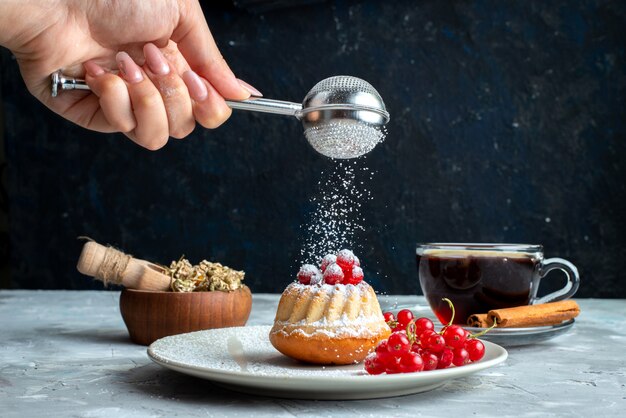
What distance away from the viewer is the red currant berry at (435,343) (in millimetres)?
849

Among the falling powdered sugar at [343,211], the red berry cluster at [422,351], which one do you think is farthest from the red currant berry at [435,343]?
the falling powdered sugar at [343,211]

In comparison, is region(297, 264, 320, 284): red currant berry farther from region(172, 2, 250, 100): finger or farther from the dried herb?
region(172, 2, 250, 100): finger

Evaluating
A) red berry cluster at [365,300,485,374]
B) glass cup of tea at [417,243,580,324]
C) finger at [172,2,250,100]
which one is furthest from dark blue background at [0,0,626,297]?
red berry cluster at [365,300,485,374]

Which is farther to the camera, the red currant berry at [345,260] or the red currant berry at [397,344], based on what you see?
the red currant berry at [345,260]

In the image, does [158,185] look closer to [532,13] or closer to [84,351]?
[532,13]

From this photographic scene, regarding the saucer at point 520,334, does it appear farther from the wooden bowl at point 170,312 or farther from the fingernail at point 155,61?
the fingernail at point 155,61

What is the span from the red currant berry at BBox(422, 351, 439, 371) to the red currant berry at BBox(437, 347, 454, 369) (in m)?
0.01

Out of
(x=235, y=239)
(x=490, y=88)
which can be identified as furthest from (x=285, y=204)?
(x=490, y=88)

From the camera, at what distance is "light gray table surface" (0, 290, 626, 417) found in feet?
2.44

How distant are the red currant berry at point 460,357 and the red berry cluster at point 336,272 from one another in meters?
0.24

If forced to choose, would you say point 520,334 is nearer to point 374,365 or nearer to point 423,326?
point 423,326

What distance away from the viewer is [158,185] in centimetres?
276

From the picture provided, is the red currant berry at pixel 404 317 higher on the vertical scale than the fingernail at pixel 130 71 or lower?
lower

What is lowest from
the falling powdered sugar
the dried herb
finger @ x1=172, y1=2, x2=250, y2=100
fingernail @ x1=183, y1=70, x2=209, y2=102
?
the dried herb
